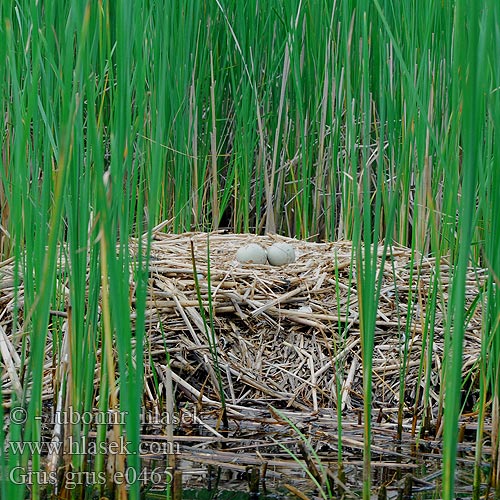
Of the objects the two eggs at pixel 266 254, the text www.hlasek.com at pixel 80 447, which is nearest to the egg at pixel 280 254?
the two eggs at pixel 266 254

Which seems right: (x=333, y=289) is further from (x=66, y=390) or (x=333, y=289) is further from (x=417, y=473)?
(x=66, y=390)

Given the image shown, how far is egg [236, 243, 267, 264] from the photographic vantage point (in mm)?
3143

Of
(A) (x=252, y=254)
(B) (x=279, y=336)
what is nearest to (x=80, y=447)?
(B) (x=279, y=336)

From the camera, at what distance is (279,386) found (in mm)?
2594

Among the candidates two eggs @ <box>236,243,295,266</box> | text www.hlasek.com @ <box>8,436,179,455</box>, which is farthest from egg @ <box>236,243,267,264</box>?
text www.hlasek.com @ <box>8,436,179,455</box>

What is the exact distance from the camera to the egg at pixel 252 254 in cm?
314

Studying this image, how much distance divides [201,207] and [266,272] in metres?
0.76

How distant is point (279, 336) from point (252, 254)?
436mm

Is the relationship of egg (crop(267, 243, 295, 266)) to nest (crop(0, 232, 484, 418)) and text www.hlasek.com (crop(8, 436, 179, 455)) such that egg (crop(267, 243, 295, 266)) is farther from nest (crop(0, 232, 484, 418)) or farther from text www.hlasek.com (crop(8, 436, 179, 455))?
text www.hlasek.com (crop(8, 436, 179, 455))

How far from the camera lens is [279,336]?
2.82m

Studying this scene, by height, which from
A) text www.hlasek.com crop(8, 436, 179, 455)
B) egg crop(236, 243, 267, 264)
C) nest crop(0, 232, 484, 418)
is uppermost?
egg crop(236, 243, 267, 264)

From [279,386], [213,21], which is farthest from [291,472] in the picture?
[213,21]

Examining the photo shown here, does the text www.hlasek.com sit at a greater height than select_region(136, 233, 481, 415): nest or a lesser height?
lesser

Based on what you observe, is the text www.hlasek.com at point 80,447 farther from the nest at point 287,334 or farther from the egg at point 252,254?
the egg at point 252,254
